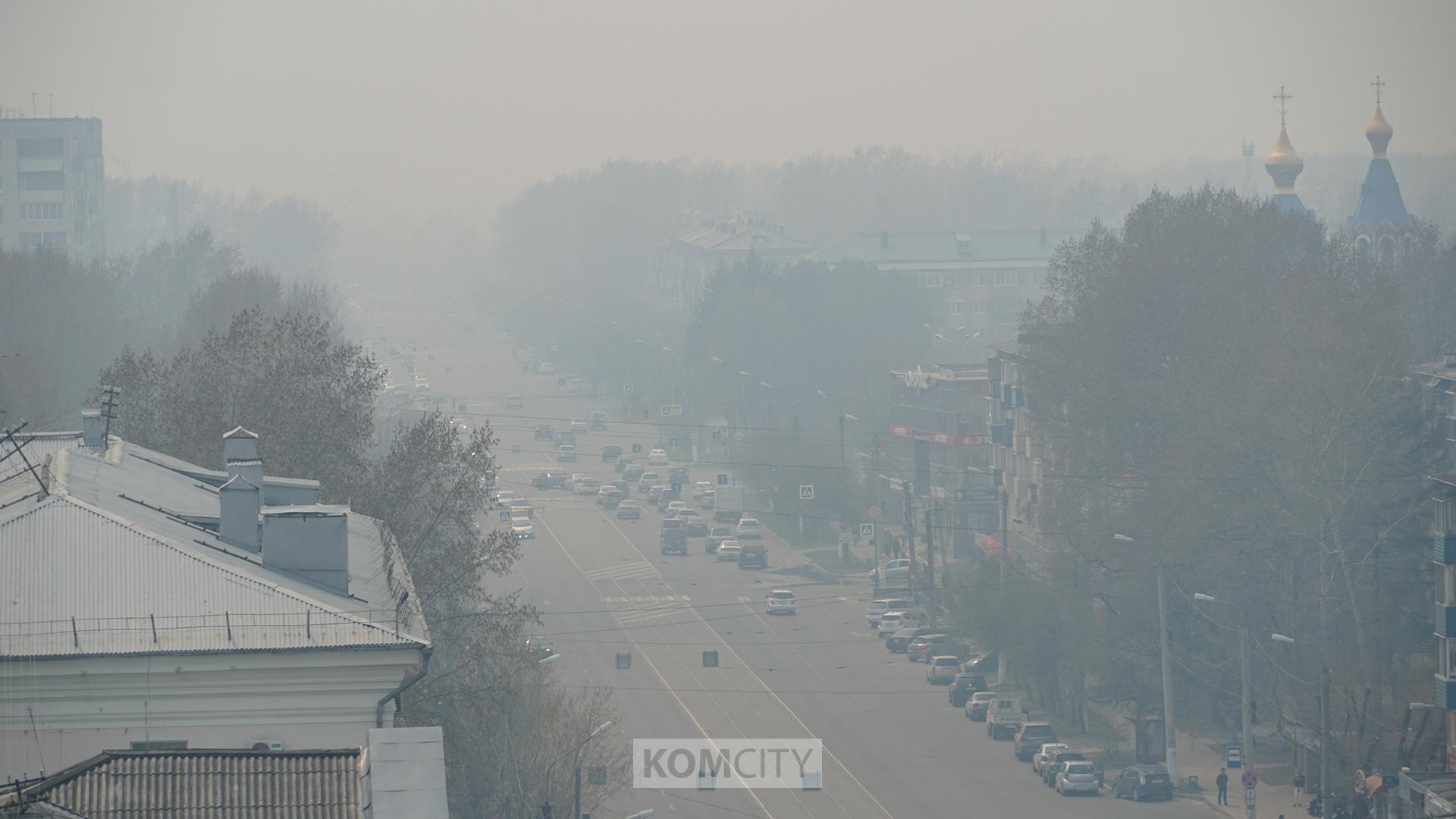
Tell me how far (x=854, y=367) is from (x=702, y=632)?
154 feet

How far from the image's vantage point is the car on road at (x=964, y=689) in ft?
165

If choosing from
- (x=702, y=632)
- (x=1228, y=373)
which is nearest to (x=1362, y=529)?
(x=1228, y=373)

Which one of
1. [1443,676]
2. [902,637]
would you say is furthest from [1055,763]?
[902,637]

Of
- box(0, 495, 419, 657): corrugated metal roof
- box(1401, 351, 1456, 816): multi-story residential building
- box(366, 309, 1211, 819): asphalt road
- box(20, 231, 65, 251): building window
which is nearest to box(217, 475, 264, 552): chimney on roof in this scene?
box(0, 495, 419, 657): corrugated metal roof

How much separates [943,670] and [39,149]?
2890 inches

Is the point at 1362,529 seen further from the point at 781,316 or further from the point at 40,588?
the point at 781,316

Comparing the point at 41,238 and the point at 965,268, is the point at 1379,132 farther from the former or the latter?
the point at 41,238

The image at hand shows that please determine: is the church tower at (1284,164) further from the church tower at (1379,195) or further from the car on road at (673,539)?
the car on road at (673,539)

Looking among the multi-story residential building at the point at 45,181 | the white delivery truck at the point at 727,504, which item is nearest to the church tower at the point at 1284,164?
the white delivery truck at the point at 727,504

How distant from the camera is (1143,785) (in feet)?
135

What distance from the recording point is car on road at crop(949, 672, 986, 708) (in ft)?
165

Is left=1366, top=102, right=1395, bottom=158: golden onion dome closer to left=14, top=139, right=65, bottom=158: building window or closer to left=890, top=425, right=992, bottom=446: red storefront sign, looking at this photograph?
left=890, top=425, right=992, bottom=446: red storefront sign

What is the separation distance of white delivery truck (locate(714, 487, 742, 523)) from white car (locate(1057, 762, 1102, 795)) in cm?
3824

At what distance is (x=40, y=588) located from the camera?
18.6 m
